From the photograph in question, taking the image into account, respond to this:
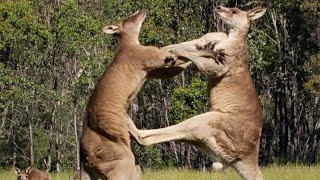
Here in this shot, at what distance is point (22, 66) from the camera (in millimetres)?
33656

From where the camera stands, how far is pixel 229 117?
1011 centimetres

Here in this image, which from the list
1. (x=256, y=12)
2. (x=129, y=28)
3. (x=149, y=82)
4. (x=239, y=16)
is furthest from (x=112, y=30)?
(x=149, y=82)

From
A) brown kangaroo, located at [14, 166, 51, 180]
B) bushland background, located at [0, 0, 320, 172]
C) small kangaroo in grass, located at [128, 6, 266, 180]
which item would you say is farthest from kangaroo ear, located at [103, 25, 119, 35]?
bushland background, located at [0, 0, 320, 172]

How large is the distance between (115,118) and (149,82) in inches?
1019

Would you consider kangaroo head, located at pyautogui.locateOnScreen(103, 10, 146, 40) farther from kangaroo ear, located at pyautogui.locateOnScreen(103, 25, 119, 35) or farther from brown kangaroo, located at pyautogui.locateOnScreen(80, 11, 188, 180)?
brown kangaroo, located at pyautogui.locateOnScreen(80, 11, 188, 180)

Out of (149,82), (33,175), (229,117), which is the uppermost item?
(229,117)

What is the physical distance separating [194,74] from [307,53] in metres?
4.37

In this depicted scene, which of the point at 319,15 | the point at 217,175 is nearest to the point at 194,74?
the point at 319,15

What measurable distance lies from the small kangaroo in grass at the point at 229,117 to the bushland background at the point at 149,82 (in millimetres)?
19710

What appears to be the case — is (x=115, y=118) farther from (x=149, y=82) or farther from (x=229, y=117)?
(x=149, y=82)

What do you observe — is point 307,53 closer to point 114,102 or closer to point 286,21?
point 286,21

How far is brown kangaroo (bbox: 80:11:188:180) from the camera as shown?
9055mm

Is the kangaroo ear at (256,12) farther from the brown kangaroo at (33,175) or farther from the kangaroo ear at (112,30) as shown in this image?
the brown kangaroo at (33,175)

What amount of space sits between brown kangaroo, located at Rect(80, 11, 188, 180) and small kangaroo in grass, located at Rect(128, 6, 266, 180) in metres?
0.79
